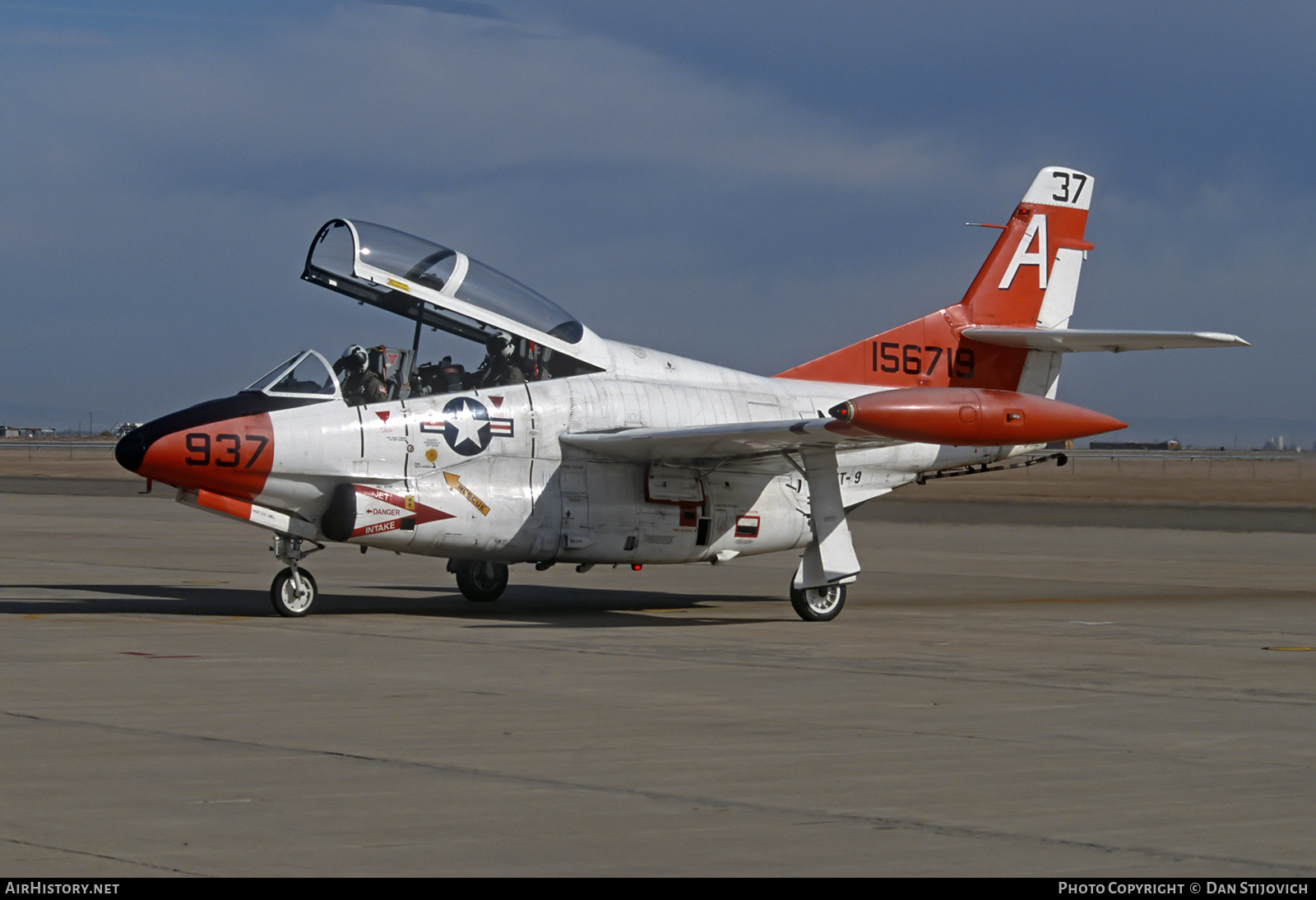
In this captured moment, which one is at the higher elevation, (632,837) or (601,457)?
(601,457)

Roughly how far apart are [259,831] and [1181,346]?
14526 millimetres

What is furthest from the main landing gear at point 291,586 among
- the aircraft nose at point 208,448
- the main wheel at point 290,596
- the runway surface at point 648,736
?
the aircraft nose at point 208,448

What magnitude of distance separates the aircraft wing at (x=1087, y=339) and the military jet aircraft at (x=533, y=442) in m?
0.04

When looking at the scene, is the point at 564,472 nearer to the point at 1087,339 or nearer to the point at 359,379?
the point at 359,379

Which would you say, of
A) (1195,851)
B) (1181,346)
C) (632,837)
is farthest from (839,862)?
(1181,346)

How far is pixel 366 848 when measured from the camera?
653 centimetres

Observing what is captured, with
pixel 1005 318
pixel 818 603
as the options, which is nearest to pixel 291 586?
pixel 818 603

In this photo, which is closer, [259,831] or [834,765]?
[259,831]

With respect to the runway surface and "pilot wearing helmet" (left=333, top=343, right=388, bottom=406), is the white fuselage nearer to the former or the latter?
"pilot wearing helmet" (left=333, top=343, right=388, bottom=406)

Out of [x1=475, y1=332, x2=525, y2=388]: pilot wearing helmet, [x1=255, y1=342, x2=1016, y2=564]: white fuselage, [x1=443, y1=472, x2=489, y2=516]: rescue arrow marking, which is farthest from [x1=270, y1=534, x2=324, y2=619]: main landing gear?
[x1=475, y1=332, x2=525, y2=388]: pilot wearing helmet

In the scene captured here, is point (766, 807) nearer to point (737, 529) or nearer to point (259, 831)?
point (259, 831)

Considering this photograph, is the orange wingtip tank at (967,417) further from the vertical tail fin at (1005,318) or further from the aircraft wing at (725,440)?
the vertical tail fin at (1005,318)

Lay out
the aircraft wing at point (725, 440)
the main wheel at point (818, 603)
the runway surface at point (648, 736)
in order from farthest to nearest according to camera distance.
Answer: the main wheel at point (818, 603) → the aircraft wing at point (725, 440) → the runway surface at point (648, 736)

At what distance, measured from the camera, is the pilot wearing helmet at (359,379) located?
17.0 m
